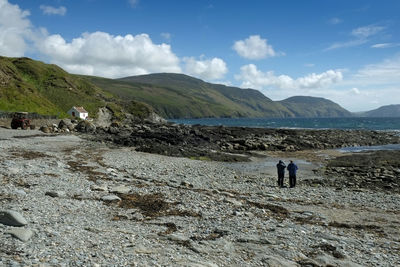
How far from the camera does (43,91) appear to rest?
10744 centimetres

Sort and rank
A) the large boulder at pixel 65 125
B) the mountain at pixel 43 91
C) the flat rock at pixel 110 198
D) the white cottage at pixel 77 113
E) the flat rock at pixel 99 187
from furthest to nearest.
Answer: the white cottage at pixel 77 113
the mountain at pixel 43 91
the large boulder at pixel 65 125
the flat rock at pixel 99 187
the flat rock at pixel 110 198

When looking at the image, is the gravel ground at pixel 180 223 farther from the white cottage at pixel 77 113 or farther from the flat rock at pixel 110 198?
the white cottage at pixel 77 113

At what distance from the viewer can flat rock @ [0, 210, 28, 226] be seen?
34.4ft

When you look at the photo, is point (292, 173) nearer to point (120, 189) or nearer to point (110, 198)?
point (120, 189)

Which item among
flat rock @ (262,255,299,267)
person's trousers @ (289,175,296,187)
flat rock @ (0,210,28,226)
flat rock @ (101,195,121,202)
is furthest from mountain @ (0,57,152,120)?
flat rock @ (262,255,299,267)

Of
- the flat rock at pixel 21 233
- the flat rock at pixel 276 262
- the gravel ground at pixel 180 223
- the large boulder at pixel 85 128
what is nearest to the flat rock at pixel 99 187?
the gravel ground at pixel 180 223

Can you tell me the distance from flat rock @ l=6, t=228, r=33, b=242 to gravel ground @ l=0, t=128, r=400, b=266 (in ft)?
0.33

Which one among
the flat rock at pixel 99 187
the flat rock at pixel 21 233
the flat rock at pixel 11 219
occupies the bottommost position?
the flat rock at pixel 99 187

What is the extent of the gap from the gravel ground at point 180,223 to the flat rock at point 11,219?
0.73ft

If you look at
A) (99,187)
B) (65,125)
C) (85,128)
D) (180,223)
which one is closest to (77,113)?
(65,125)

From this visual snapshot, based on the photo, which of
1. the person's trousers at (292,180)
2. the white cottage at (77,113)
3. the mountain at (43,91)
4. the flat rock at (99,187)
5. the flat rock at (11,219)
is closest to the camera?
the flat rock at (11,219)

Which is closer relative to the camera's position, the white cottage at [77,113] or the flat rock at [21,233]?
the flat rock at [21,233]

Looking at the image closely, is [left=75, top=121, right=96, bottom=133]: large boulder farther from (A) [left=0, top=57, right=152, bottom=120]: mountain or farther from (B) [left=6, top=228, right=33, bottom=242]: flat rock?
(B) [left=6, top=228, right=33, bottom=242]: flat rock

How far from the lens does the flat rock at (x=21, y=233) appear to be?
375 inches
